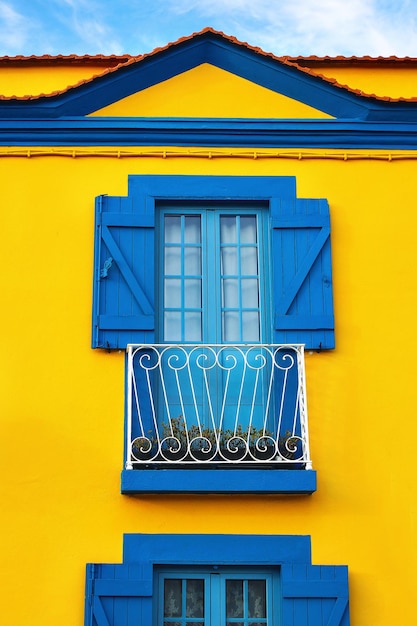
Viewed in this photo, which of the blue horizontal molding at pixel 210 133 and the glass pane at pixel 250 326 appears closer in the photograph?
the glass pane at pixel 250 326

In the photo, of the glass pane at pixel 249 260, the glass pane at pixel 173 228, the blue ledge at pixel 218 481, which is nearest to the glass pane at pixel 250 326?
the glass pane at pixel 249 260

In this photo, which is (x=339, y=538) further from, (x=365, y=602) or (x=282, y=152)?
(x=282, y=152)

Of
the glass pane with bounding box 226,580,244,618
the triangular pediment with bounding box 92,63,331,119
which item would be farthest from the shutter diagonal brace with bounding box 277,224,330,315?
the glass pane with bounding box 226,580,244,618

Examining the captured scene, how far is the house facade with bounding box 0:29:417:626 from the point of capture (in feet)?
26.0

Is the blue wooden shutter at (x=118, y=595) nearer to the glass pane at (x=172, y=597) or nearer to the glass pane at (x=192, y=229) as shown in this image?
the glass pane at (x=172, y=597)

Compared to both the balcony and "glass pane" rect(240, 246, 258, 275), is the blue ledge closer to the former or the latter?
the balcony

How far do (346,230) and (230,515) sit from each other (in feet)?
9.13

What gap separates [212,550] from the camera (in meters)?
7.94

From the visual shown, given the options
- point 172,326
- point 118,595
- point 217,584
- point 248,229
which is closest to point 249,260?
point 248,229

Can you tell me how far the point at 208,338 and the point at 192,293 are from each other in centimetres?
46

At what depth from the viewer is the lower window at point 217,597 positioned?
7.91 m

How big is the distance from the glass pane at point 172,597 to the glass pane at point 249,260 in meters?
2.81

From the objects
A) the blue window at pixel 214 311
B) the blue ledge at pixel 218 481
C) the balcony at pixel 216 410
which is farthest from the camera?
the blue window at pixel 214 311

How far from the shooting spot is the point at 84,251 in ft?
28.8
